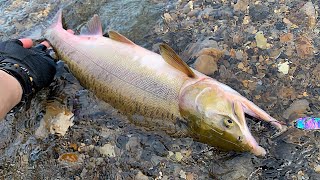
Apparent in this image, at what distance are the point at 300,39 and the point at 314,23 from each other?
0.31 metres

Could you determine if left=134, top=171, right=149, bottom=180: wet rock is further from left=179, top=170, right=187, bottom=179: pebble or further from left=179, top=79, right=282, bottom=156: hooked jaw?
left=179, top=79, right=282, bottom=156: hooked jaw

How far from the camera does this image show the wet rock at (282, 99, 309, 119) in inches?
154

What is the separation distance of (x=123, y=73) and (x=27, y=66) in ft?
3.85

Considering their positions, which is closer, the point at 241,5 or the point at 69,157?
the point at 69,157

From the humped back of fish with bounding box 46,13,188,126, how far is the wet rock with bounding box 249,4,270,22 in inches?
57.1

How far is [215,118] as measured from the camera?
3.45m

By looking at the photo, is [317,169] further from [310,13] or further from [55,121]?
[55,121]

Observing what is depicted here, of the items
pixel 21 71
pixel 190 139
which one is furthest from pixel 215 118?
pixel 21 71

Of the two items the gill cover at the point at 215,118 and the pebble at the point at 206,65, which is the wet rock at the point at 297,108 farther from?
the pebble at the point at 206,65

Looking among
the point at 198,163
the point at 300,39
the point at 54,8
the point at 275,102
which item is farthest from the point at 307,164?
the point at 54,8

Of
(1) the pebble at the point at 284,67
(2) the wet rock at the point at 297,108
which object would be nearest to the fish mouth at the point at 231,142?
(2) the wet rock at the point at 297,108

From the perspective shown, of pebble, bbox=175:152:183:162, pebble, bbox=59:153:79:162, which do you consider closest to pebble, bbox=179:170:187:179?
pebble, bbox=175:152:183:162

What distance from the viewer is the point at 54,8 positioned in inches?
232

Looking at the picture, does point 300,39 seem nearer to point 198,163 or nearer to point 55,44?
point 198,163
